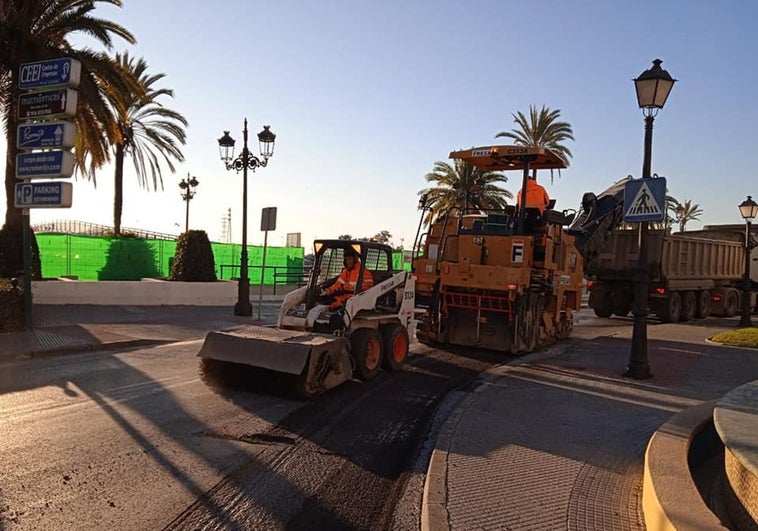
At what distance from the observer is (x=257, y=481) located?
5066 mm

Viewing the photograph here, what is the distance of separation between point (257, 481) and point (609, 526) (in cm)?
273

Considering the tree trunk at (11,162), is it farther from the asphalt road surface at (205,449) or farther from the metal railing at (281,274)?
the metal railing at (281,274)

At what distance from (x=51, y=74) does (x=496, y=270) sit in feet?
31.4

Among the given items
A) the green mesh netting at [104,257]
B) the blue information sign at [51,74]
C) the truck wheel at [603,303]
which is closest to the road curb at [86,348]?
the blue information sign at [51,74]

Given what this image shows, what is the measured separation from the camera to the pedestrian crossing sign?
927cm

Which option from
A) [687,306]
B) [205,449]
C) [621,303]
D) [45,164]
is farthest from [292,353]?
[687,306]

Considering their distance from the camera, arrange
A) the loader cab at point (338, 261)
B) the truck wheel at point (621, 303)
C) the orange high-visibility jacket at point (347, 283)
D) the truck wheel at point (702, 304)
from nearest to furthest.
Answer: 1. the orange high-visibility jacket at point (347, 283)
2. the loader cab at point (338, 261)
3. the truck wheel at point (621, 303)
4. the truck wheel at point (702, 304)

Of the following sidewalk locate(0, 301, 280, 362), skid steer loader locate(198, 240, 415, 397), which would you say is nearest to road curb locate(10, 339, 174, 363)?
sidewalk locate(0, 301, 280, 362)

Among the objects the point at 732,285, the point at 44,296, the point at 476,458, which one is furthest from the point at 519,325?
the point at 732,285

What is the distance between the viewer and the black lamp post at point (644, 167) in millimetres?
9375

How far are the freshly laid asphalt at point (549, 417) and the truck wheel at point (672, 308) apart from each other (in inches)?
184

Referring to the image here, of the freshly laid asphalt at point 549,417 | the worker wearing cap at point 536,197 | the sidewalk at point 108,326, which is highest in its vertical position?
the worker wearing cap at point 536,197

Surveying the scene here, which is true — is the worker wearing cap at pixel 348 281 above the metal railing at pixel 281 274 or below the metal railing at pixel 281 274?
above

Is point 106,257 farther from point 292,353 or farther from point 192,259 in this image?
point 292,353
